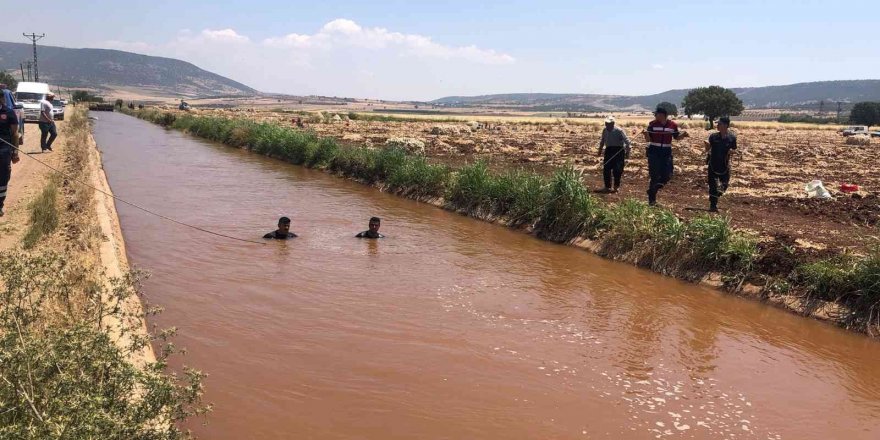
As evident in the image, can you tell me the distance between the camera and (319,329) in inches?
269

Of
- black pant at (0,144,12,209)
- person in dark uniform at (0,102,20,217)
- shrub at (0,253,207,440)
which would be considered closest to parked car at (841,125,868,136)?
person in dark uniform at (0,102,20,217)

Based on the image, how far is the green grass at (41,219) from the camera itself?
810cm

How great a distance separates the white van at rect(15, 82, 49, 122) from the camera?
3173 cm

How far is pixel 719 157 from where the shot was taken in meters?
11.9

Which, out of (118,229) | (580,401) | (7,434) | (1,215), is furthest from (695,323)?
(1,215)

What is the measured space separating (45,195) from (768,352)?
10.8m

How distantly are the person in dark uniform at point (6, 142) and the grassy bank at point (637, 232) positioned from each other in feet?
28.6

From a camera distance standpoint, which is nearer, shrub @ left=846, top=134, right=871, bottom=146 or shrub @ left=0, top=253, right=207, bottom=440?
shrub @ left=0, top=253, right=207, bottom=440

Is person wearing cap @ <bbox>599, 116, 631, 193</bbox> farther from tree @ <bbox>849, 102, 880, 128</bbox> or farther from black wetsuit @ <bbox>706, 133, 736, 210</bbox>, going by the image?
tree @ <bbox>849, 102, 880, 128</bbox>

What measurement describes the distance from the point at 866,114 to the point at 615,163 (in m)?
95.2

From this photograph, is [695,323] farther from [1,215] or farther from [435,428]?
[1,215]

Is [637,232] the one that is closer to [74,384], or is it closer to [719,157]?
[719,157]

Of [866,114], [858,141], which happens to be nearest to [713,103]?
[866,114]

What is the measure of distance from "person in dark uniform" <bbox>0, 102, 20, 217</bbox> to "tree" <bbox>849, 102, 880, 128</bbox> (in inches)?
4058
